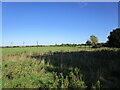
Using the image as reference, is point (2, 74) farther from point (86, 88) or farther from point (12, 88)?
point (86, 88)

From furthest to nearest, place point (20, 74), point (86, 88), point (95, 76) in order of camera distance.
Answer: point (20, 74) < point (95, 76) < point (86, 88)

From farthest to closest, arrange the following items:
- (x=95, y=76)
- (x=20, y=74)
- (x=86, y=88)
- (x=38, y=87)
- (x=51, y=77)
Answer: (x=20, y=74) → (x=51, y=77) → (x=95, y=76) → (x=38, y=87) → (x=86, y=88)

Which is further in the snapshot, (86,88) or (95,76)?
(95,76)

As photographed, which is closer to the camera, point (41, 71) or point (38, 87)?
point (38, 87)

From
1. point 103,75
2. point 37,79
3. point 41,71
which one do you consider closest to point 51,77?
point 37,79

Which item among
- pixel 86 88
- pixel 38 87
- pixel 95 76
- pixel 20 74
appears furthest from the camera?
pixel 20 74

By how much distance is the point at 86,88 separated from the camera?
4.74 m

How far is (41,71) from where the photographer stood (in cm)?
714

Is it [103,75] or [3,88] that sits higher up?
[103,75]

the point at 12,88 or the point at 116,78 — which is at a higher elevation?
the point at 116,78

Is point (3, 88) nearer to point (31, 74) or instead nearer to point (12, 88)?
point (12, 88)

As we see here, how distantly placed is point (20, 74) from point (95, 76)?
3823 millimetres

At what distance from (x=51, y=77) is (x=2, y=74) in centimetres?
279

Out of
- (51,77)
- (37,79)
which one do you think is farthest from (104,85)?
(37,79)
